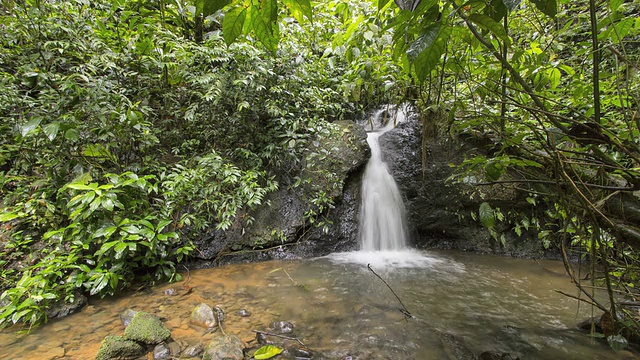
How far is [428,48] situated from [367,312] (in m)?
2.85

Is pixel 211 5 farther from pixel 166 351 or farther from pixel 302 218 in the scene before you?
pixel 302 218

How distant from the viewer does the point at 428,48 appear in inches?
27.1

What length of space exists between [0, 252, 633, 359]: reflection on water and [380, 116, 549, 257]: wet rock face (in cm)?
88

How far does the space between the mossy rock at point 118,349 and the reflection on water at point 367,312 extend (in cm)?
21

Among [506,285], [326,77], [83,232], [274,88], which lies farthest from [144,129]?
[506,285]

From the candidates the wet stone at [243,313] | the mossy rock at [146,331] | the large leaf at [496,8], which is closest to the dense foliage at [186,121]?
the large leaf at [496,8]

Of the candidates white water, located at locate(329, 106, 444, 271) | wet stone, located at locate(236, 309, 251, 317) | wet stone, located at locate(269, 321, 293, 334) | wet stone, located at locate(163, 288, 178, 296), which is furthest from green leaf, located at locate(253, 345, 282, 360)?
white water, located at locate(329, 106, 444, 271)

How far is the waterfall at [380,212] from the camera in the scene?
5242 mm

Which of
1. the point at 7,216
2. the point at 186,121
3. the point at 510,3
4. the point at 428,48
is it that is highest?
the point at 186,121

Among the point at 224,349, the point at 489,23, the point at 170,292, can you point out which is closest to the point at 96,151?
the point at 170,292

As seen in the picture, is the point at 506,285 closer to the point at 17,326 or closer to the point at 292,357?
the point at 292,357

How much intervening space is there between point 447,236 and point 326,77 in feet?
13.6

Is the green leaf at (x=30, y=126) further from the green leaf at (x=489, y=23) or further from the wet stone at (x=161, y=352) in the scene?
the green leaf at (x=489, y=23)

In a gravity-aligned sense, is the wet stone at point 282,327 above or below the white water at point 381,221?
below
